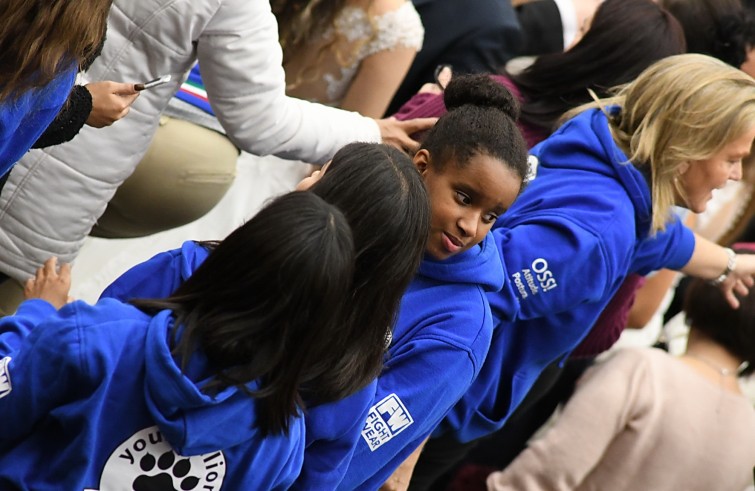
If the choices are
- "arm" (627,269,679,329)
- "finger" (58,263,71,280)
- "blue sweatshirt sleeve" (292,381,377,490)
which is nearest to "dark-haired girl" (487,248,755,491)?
"arm" (627,269,679,329)

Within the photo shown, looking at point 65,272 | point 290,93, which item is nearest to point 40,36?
point 65,272

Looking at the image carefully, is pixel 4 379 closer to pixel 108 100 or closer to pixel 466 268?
pixel 108 100

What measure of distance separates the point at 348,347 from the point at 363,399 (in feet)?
0.52

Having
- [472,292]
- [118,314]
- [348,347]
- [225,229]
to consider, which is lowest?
[225,229]

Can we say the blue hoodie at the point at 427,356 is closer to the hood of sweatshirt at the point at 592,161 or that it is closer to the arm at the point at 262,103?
the arm at the point at 262,103

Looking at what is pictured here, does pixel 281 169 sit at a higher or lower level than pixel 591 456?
higher

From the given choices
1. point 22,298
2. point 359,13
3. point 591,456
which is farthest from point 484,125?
point 591,456

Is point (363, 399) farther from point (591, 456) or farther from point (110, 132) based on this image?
point (591, 456)

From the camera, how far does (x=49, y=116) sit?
1639 millimetres

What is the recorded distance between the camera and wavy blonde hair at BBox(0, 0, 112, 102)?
4.66ft

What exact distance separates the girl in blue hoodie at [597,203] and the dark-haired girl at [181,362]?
861 millimetres

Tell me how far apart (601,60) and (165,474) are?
5.36 ft

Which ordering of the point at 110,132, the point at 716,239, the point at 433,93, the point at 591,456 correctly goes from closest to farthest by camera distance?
the point at 110,132 → the point at 433,93 → the point at 591,456 → the point at 716,239

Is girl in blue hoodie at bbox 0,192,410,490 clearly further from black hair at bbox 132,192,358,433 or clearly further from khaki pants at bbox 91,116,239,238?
khaki pants at bbox 91,116,239,238
